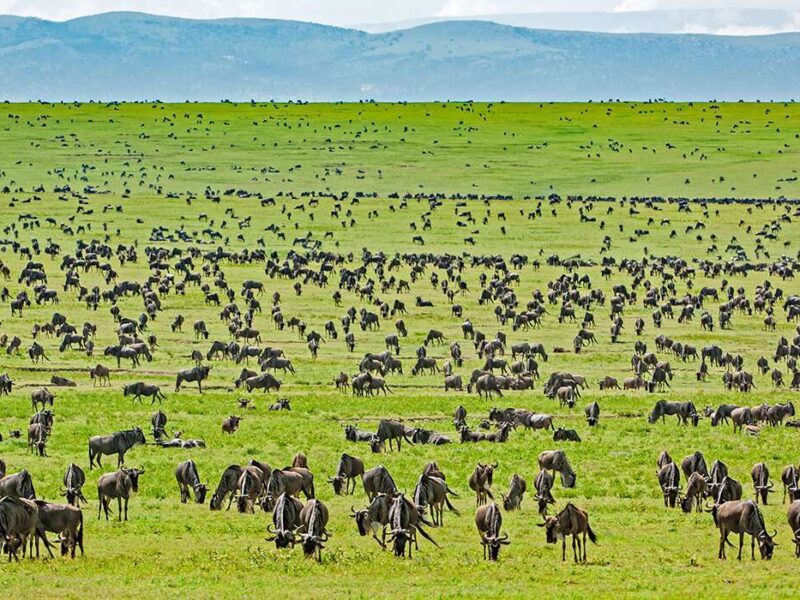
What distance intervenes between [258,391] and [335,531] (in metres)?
21.1

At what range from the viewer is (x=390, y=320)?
64688 mm

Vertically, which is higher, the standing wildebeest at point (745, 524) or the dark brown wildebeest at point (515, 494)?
the standing wildebeest at point (745, 524)

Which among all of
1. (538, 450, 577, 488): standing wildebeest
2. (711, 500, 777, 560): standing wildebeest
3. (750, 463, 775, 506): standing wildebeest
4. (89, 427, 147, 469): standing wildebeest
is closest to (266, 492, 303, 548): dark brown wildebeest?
(711, 500, 777, 560): standing wildebeest

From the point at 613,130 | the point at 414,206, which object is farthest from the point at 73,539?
the point at 613,130

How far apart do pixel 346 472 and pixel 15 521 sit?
8.38 m

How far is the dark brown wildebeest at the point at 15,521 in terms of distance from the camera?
872 inches

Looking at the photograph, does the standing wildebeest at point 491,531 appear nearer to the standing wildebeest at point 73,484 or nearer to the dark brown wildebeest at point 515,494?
the dark brown wildebeest at point 515,494

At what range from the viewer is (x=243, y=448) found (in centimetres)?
3478

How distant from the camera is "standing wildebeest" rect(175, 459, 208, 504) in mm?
27953

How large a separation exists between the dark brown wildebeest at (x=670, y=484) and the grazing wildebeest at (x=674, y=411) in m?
11.4

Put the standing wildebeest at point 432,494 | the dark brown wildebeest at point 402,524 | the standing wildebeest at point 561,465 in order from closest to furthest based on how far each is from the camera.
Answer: the dark brown wildebeest at point 402,524 < the standing wildebeest at point 432,494 < the standing wildebeest at point 561,465

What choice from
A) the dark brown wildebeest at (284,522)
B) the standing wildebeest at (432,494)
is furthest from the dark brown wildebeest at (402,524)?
the dark brown wildebeest at (284,522)

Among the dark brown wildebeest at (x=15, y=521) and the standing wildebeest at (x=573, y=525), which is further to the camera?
the standing wildebeest at (x=573, y=525)

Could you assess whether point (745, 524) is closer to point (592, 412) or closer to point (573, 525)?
point (573, 525)
